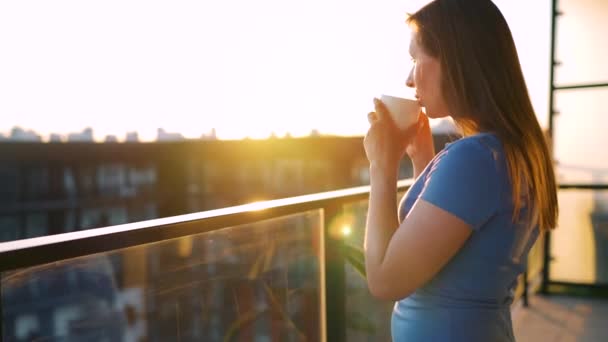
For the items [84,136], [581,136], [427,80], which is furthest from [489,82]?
[84,136]

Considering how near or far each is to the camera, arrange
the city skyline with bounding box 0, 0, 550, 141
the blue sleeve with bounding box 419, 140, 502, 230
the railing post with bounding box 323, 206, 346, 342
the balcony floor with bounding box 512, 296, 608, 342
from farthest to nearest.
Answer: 1. the city skyline with bounding box 0, 0, 550, 141
2. the balcony floor with bounding box 512, 296, 608, 342
3. the railing post with bounding box 323, 206, 346, 342
4. the blue sleeve with bounding box 419, 140, 502, 230

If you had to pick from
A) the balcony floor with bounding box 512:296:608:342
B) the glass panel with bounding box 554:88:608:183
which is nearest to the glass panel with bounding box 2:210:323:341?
the balcony floor with bounding box 512:296:608:342

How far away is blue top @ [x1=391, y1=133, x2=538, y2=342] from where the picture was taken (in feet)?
2.20

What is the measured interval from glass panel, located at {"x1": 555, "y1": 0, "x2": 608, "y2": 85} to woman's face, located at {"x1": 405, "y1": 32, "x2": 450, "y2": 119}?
3369 millimetres

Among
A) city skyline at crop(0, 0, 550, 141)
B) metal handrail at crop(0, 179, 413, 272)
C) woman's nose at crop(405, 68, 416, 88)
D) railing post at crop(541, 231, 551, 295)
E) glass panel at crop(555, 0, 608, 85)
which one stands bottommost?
railing post at crop(541, 231, 551, 295)

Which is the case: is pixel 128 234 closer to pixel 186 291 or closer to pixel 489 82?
pixel 186 291

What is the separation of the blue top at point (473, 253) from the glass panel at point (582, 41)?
3333mm

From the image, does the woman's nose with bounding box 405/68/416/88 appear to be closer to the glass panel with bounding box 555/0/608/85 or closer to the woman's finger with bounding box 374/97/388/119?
the woman's finger with bounding box 374/97/388/119

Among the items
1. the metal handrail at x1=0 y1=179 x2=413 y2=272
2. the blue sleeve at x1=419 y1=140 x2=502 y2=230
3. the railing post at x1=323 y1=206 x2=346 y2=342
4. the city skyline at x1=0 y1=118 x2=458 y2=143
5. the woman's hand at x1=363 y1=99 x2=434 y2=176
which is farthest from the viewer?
the city skyline at x1=0 y1=118 x2=458 y2=143

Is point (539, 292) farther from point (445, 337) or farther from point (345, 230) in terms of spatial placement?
point (445, 337)

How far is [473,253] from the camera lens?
72 cm

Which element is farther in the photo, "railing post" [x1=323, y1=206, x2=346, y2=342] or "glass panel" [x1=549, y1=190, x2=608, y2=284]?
"glass panel" [x1=549, y1=190, x2=608, y2=284]

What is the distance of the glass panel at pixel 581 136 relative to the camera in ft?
12.0

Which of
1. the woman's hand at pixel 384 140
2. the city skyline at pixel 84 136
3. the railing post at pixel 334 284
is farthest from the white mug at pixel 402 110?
the city skyline at pixel 84 136
